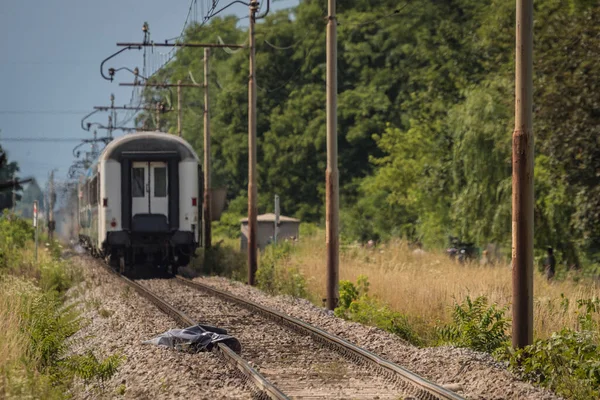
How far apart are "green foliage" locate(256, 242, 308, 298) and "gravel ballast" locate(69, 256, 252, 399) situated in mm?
4198

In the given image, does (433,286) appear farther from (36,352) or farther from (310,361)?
(36,352)

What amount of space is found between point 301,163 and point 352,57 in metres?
6.75

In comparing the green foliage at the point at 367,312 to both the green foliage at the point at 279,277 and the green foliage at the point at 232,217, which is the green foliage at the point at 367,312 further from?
the green foliage at the point at 232,217

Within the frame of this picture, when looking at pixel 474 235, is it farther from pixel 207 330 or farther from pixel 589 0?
pixel 207 330

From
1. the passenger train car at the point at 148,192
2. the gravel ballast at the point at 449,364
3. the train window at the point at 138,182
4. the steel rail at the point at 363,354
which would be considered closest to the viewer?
the steel rail at the point at 363,354

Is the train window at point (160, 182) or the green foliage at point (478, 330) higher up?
the train window at point (160, 182)

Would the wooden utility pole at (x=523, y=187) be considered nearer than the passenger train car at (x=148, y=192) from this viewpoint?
Yes

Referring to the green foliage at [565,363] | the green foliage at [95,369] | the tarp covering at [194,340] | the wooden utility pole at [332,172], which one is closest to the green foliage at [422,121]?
the wooden utility pole at [332,172]

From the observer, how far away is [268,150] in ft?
198

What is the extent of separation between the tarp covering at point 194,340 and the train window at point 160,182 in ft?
43.2

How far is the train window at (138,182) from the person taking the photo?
87.4 feet

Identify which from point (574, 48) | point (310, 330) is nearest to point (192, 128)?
point (574, 48)

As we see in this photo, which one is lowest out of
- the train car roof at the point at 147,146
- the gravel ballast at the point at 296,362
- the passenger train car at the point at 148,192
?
the gravel ballast at the point at 296,362

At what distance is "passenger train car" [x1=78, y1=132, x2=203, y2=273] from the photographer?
26453mm
